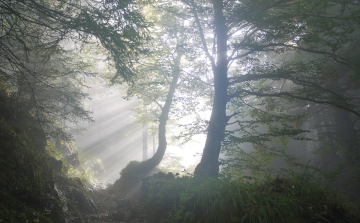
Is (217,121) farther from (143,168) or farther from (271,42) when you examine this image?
(143,168)

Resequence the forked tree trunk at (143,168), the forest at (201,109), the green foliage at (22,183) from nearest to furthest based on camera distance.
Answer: the green foliage at (22,183) < the forest at (201,109) < the forked tree trunk at (143,168)

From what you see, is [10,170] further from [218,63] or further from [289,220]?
[218,63]

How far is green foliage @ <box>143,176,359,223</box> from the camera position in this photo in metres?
4.09

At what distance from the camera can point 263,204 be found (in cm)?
445

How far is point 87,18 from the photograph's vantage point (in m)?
4.44

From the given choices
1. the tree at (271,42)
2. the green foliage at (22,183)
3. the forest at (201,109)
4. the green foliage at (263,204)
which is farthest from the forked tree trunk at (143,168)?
the green foliage at (22,183)

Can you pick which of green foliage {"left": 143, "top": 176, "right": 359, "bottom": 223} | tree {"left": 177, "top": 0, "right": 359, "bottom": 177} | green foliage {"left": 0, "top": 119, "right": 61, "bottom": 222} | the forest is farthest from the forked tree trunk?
green foliage {"left": 0, "top": 119, "right": 61, "bottom": 222}

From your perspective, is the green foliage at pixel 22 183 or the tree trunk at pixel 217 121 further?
the tree trunk at pixel 217 121

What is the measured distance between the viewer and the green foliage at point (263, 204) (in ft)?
13.4

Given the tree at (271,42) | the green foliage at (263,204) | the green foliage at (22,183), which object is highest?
the tree at (271,42)

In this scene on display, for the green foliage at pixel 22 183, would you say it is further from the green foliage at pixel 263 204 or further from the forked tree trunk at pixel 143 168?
the forked tree trunk at pixel 143 168

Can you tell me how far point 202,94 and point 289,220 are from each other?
6.33m

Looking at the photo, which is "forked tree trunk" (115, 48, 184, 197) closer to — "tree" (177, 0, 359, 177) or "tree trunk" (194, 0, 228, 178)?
"tree trunk" (194, 0, 228, 178)

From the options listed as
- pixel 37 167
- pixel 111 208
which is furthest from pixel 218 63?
pixel 111 208
